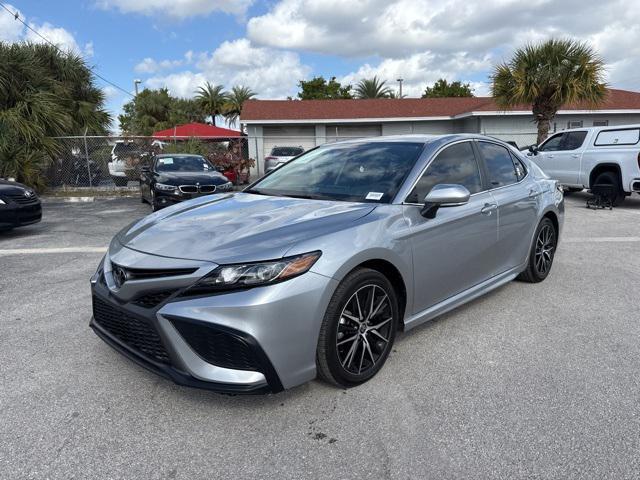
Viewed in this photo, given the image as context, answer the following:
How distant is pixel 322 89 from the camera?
48875 millimetres

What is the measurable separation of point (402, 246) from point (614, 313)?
2.43 meters

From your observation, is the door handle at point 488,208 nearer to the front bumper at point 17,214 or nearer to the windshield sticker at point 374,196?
the windshield sticker at point 374,196

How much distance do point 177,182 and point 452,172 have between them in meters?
7.26

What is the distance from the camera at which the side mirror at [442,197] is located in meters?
3.21

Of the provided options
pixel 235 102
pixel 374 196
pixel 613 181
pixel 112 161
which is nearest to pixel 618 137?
pixel 613 181

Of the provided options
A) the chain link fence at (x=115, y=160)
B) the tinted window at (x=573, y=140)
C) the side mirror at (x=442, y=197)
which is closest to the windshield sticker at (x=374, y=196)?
the side mirror at (x=442, y=197)

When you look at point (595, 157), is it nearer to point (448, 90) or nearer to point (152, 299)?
point (152, 299)

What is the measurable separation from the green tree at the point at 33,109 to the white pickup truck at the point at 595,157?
13.6 metres

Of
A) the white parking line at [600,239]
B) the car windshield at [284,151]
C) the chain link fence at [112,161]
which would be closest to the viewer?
the white parking line at [600,239]

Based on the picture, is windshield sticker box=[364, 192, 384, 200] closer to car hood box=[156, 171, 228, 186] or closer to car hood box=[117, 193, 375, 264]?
car hood box=[117, 193, 375, 264]

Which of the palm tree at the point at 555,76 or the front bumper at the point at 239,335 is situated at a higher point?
the palm tree at the point at 555,76

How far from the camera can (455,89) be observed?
47.7 metres

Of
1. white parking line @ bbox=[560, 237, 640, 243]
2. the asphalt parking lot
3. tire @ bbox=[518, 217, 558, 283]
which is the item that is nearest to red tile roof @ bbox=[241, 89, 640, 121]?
white parking line @ bbox=[560, 237, 640, 243]

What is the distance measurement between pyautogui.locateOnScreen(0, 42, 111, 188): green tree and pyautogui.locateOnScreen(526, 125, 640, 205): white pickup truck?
536 inches
